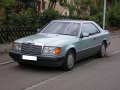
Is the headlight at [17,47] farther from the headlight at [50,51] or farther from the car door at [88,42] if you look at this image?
the car door at [88,42]

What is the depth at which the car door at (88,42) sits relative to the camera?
11.2 metres

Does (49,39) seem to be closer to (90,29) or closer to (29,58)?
(29,58)

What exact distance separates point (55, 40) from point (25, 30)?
6.46 metres

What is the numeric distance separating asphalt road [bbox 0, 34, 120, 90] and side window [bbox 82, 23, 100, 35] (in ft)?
3.71

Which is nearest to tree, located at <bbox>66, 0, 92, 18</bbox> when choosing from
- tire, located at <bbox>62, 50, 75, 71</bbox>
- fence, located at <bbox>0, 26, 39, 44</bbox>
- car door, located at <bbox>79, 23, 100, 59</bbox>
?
fence, located at <bbox>0, 26, 39, 44</bbox>

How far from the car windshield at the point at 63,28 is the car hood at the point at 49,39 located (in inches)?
13.7

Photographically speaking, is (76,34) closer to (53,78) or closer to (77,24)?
(77,24)

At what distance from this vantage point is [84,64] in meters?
11.6

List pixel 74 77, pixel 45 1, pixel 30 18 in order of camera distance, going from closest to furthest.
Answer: pixel 74 77 → pixel 30 18 → pixel 45 1

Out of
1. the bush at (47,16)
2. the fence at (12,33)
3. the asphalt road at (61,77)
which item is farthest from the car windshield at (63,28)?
the bush at (47,16)

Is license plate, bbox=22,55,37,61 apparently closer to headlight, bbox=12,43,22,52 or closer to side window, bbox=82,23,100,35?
headlight, bbox=12,43,22,52

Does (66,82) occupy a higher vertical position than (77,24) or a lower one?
lower

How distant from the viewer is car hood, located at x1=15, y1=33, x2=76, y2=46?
995 cm

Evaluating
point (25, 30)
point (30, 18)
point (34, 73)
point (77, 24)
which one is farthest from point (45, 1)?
point (34, 73)
